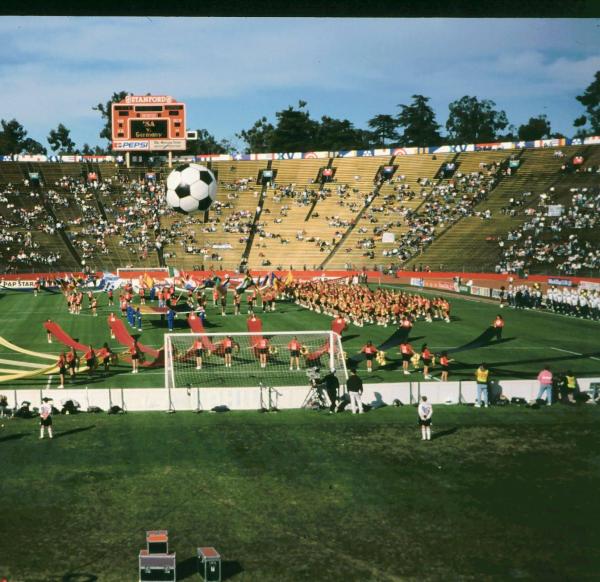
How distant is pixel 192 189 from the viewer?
14.4 meters

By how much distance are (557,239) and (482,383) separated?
45.3 metres

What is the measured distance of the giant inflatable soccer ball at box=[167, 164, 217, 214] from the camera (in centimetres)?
1370

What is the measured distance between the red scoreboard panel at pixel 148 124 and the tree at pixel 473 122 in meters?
62.7

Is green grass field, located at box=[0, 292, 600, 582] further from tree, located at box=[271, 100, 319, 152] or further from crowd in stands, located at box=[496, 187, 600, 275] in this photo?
tree, located at box=[271, 100, 319, 152]

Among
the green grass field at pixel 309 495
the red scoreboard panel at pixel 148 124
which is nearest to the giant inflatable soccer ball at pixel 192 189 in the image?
the green grass field at pixel 309 495

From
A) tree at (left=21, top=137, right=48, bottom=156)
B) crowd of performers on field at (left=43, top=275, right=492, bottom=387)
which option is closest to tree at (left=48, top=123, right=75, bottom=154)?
tree at (left=21, top=137, right=48, bottom=156)

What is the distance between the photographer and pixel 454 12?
128 inches

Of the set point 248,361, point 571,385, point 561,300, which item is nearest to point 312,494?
point 571,385

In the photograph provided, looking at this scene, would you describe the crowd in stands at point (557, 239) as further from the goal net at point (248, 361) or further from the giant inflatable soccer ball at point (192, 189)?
the giant inflatable soccer ball at point (192, 189)

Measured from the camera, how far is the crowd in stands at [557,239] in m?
57.9

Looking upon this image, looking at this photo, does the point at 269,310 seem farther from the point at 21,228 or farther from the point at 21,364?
the point at 21,228

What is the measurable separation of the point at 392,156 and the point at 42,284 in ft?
135

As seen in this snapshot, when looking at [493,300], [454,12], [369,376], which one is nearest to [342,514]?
[454,12]

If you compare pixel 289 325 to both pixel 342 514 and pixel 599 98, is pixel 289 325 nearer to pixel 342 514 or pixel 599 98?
pixel 342 514
